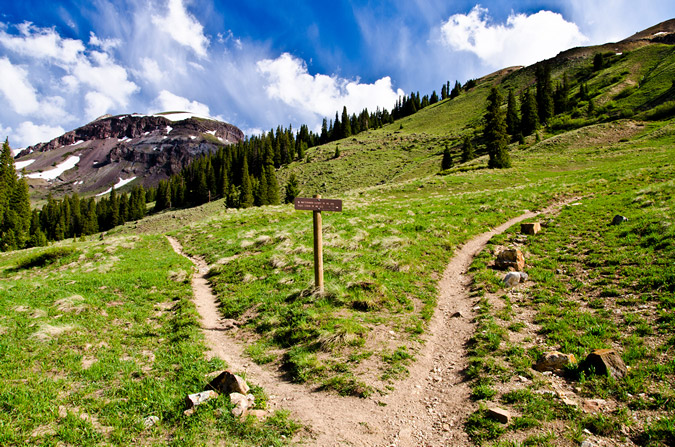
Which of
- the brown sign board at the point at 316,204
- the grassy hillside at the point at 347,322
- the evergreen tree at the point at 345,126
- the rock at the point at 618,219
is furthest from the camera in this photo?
the evergreen tree at the point at 345,126

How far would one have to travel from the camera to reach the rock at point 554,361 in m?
6.29

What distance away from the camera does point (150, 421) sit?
5.60m

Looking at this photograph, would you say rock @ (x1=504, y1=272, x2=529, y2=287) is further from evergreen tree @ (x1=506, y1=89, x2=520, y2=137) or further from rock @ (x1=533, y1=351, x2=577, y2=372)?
evergreen tree @ (x1=506, y1=89, x2=520, y2=137)

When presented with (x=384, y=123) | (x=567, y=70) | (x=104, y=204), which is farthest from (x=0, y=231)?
(x=567, y=70)

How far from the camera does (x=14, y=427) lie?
512 centimetres

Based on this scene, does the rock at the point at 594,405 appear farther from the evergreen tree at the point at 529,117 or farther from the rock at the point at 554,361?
the evergreen tree at the point at 529,117

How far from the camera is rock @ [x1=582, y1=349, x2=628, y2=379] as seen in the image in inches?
226

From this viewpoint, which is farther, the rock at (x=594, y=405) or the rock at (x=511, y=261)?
the rock at (x=511, y=261)

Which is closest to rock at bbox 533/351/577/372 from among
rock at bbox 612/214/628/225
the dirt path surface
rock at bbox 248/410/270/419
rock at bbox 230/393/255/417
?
the dirt path surface

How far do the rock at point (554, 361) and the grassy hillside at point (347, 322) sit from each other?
0.27 m

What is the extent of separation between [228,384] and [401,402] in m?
3.76

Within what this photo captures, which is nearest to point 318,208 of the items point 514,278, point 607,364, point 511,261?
point 514,278

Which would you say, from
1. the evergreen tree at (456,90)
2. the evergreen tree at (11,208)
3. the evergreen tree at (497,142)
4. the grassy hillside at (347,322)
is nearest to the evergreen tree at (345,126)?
the evergreen tree at (456,90)

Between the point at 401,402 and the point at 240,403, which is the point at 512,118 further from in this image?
the point at 240,403
